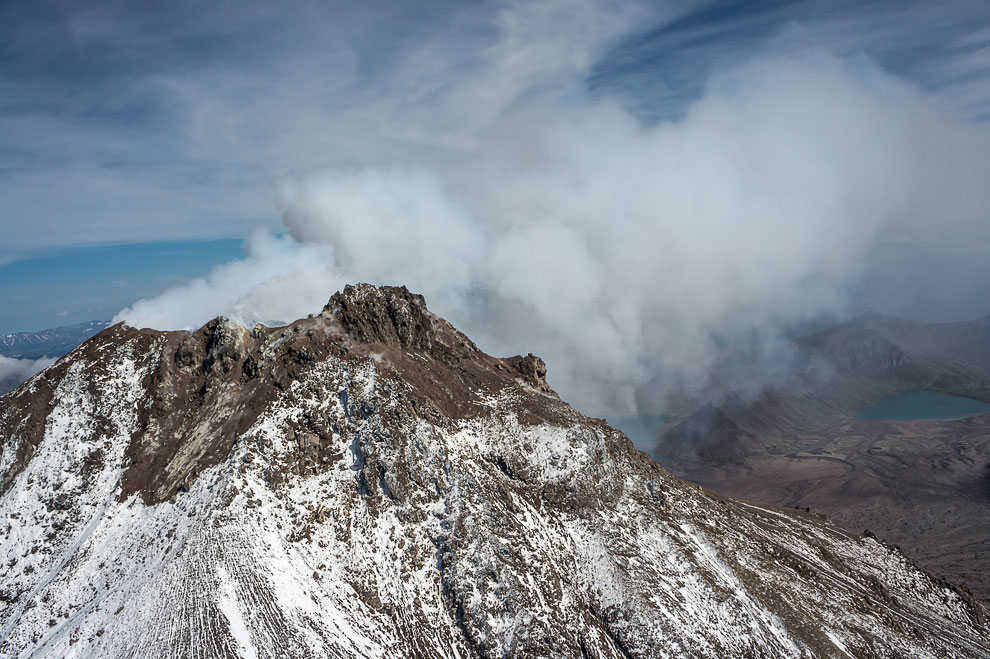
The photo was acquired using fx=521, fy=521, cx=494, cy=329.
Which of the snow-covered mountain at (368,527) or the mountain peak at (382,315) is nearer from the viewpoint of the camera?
the snow-covered mountain at (368,527)

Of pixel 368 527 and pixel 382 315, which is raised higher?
pixel 382 315

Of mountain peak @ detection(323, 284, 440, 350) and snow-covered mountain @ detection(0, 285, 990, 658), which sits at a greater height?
mountain peak @ detection(323, 284, 440, 350)

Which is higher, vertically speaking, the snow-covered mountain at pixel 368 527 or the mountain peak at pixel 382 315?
the mountain peak at pixel 382 315

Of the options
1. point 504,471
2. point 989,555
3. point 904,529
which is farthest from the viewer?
point 904,529

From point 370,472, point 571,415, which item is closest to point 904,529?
point 571,415

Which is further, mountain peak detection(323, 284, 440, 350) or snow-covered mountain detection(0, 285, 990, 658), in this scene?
mountain peak detection(323, 284, 440, 350)

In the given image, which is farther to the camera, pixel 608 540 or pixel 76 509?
pixel 608 540

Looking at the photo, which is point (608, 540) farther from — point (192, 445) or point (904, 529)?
point (904, 529)

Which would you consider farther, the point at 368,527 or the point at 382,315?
the point at 382,315
